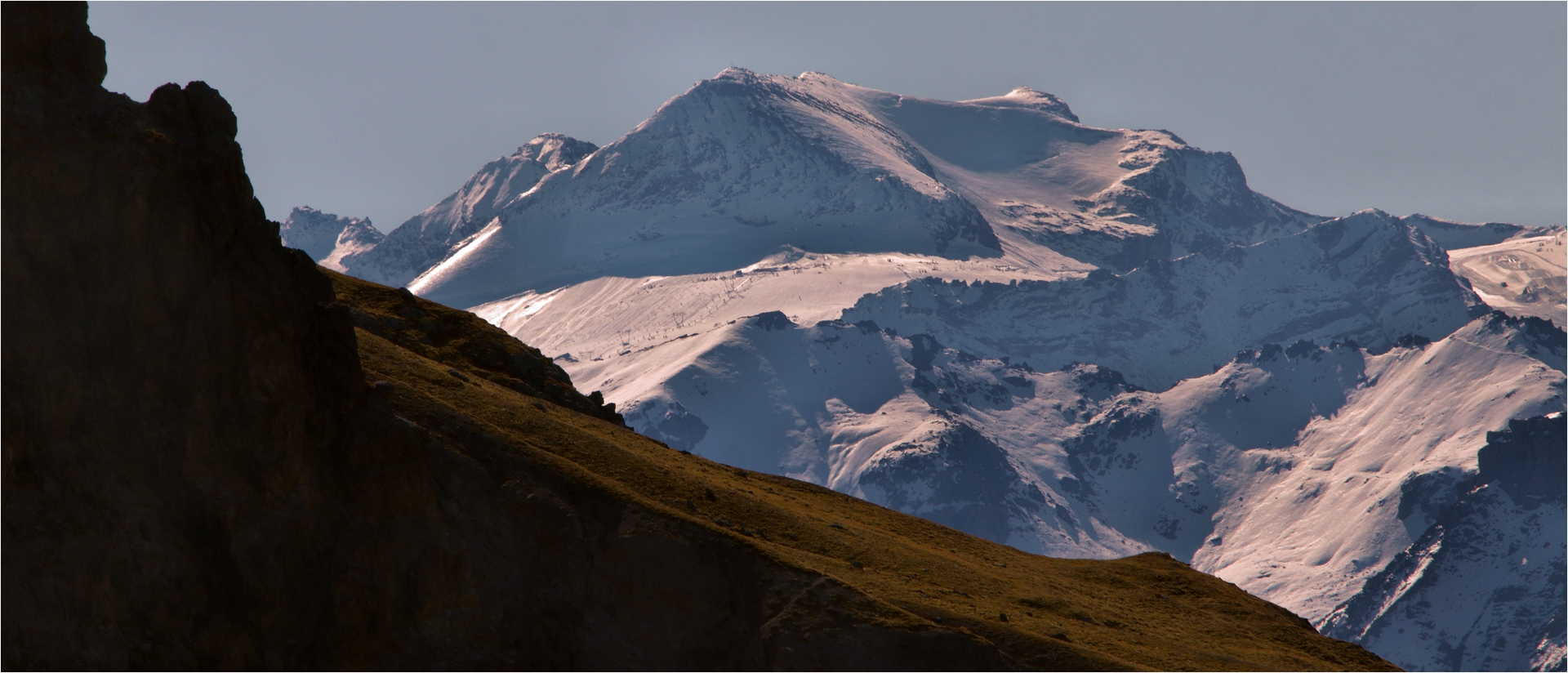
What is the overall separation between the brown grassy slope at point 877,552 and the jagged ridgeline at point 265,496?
418 millimetres

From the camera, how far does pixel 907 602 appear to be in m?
78.1

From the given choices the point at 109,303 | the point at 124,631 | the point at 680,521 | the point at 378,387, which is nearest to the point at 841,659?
the point at 680,521

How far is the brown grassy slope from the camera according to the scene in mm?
78125

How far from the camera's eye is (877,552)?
289 feet

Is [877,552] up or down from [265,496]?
down

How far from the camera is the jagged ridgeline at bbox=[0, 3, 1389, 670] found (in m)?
65.9

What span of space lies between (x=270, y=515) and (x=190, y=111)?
21.2 meters

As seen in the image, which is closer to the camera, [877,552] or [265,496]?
[265,496]

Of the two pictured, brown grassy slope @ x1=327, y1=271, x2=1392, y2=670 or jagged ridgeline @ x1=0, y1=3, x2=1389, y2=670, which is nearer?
jagged ridgeline @ x1=0, y1=3, x2=1389, y2=670

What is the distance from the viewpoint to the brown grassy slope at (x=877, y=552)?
78125 millimetres

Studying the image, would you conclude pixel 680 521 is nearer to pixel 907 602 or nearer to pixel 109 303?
pixel 907 602

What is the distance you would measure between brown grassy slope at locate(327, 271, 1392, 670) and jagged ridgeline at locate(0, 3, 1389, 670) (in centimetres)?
42

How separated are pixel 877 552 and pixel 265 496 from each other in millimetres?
Answer: 36434

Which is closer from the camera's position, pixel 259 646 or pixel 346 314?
pixel 259 646
